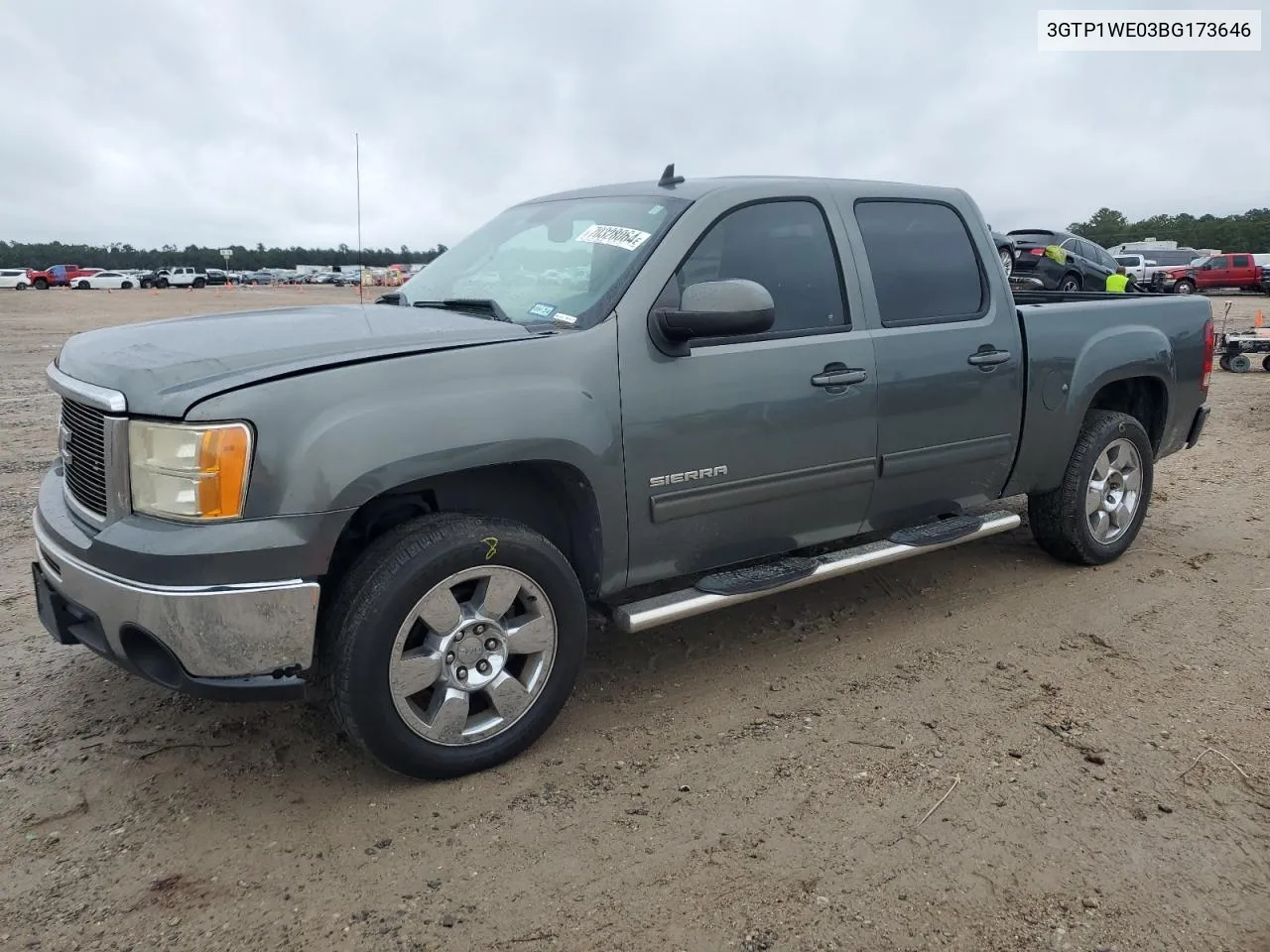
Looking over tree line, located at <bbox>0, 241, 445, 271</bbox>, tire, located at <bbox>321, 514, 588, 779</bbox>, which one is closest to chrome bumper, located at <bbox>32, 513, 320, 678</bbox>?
tire, located at <bbox>321, 514, 588, 779</bbox>

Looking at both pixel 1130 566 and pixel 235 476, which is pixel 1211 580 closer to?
pixel 1130 566

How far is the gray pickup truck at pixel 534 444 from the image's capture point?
2.69 m

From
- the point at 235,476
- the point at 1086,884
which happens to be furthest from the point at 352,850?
the point at 1086,884

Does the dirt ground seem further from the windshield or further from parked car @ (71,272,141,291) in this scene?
parked car @ (71,272,141,291)

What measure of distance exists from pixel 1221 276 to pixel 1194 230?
109 feet

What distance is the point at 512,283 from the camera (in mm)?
3770

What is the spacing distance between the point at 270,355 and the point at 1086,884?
104 inches

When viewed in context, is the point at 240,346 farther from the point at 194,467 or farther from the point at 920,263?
the point at 920,263

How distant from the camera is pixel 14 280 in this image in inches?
2052

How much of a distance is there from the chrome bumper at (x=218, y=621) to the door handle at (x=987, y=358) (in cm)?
287

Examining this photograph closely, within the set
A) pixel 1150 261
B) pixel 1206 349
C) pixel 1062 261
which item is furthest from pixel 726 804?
pixel 1150 261

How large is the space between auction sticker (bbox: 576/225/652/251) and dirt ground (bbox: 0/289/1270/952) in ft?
5.37

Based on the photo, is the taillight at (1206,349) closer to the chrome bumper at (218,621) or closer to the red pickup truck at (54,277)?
the chrome bumper at (218,621)

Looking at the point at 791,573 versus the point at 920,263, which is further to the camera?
the point at 920,263
